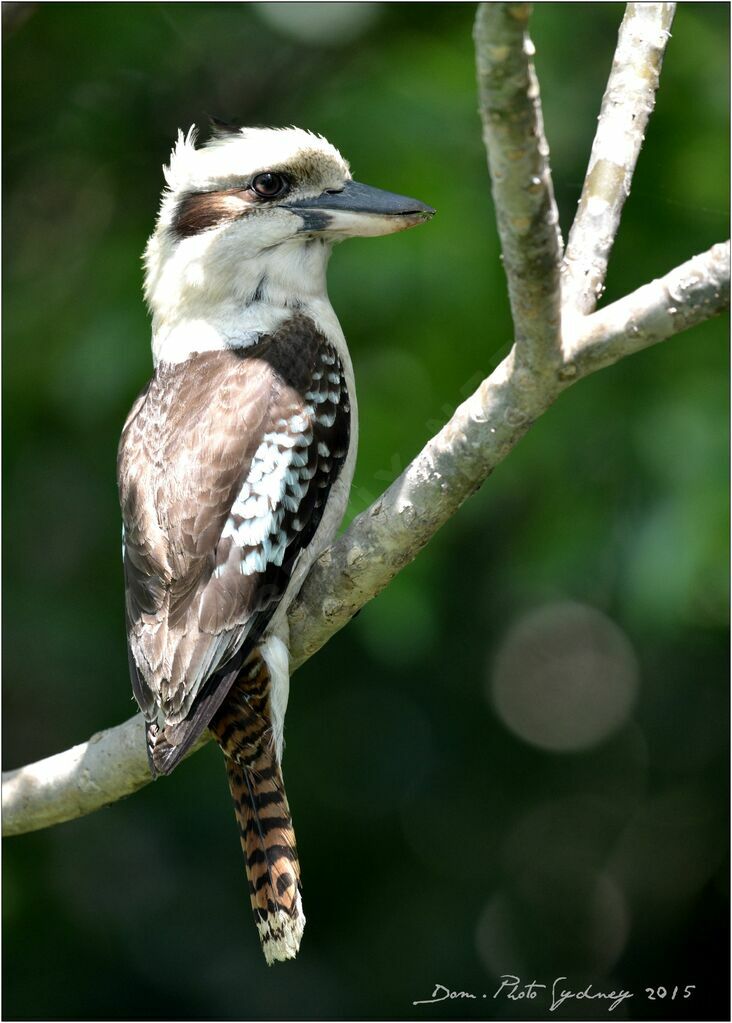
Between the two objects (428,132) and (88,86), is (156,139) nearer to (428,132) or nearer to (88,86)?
(88,86)

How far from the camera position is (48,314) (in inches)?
197

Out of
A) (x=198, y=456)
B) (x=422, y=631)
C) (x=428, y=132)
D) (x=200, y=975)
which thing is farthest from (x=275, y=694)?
(x=200, y=975)

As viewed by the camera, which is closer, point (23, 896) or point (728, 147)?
point (728, 147)

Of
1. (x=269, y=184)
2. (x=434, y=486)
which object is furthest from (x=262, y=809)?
(x=269, y=184)

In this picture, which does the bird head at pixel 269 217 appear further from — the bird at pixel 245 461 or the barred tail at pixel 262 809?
the barred tail at pixel 262 809

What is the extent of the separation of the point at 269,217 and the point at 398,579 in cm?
130

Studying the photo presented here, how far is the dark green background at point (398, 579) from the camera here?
4.37m

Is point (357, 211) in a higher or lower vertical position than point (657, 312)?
higher

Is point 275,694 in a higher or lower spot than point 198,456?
lower

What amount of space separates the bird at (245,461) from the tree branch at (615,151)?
1.95 feet

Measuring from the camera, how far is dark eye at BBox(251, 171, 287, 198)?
3.50 meters

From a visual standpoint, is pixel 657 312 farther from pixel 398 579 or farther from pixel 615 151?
pixel 398 579

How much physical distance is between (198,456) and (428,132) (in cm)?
193

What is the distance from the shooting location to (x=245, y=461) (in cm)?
310
